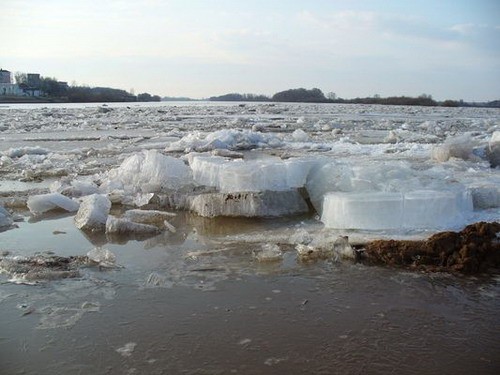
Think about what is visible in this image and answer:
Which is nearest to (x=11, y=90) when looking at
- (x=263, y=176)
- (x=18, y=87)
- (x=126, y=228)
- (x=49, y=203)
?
(x=18, y=87)

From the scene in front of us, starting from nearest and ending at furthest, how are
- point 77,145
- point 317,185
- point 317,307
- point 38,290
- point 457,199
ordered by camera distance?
point 317,307, point 38,290, point 457,199, point 317,185, point 77,145

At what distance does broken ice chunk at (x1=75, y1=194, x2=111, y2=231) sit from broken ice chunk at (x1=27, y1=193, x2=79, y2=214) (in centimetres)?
69

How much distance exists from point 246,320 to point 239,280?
2.13 feet

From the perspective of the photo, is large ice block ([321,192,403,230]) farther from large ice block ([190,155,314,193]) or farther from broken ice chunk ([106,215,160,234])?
broken ice chunk ([106,215,160,234])

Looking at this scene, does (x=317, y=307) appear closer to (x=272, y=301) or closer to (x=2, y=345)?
(x=272, y=301)

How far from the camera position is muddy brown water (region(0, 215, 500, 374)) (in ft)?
7.28

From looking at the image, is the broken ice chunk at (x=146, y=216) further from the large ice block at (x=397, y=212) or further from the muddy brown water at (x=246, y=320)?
the large ice block at (x=397, y=212)

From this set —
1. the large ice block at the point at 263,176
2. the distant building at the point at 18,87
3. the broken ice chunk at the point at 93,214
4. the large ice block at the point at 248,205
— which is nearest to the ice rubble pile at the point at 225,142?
the large ice block at the point at 263,176

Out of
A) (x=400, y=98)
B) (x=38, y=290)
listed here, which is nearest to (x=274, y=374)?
(x=38, y=290)

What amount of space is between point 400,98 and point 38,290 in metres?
76.6

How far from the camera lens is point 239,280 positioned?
3.31 metres

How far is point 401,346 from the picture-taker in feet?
7.79

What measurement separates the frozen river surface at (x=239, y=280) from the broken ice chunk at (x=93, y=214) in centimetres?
2

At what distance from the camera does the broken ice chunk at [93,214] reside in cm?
473
